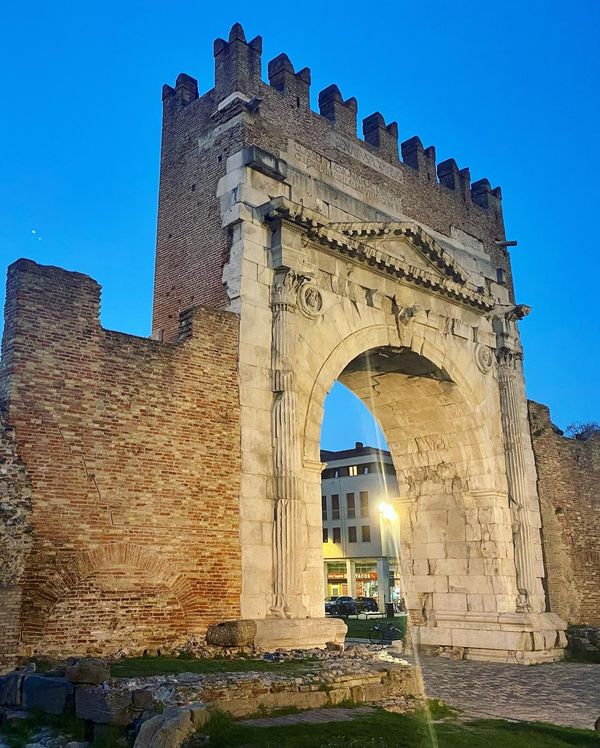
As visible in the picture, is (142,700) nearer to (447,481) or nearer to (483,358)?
(447,481)

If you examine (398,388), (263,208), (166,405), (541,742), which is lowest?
(541,742)

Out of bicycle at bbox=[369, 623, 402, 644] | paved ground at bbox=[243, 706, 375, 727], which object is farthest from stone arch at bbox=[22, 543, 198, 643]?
bicycle at bbox=[369, 623, 402, 644]

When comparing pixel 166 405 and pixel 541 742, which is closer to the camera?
pixel 541 742

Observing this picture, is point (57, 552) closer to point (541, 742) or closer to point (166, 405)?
point (166, 405)

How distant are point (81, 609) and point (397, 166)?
1264cm

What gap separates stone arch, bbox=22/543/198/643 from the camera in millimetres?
9453

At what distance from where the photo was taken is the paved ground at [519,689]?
9.53 m

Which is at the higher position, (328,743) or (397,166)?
(397,166)

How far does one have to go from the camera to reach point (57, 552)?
32.2 ft

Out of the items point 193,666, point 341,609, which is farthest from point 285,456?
point 341,609

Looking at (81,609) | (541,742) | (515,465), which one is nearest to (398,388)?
(515,465)

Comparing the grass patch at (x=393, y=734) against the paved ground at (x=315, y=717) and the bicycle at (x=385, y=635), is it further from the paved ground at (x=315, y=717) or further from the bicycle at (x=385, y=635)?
the bicycle at (x=385, y=635)

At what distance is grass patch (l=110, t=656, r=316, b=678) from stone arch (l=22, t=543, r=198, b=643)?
1059mm

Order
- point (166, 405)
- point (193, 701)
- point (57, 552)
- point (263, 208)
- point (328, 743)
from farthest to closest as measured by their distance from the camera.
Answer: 1. point (263, 208)
2. point (166, 405)
3. point (57, 552)
4. point (193, 701)
5. point (328, 743)
